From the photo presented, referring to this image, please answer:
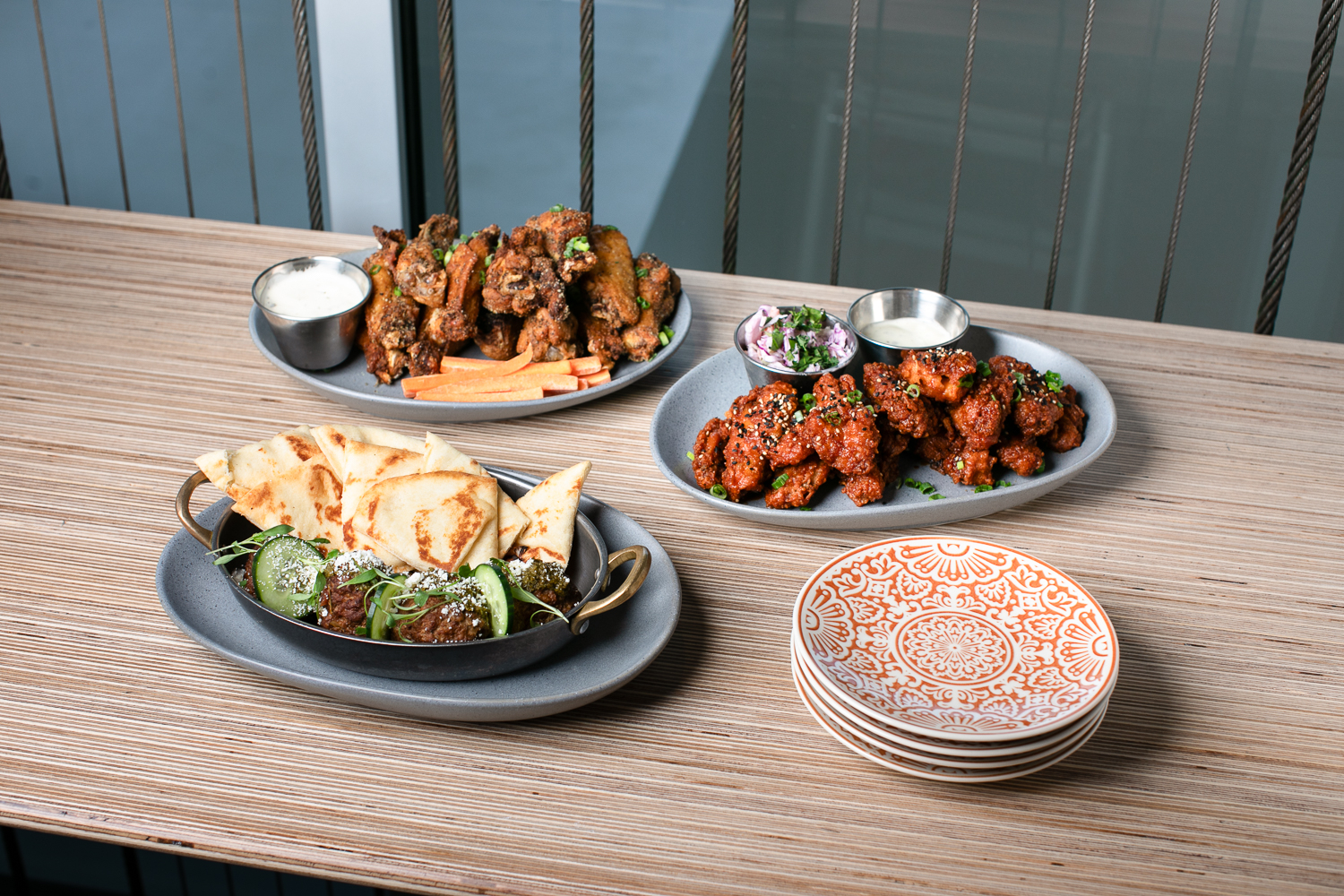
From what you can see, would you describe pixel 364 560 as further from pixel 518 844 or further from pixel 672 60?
pixel 672 60

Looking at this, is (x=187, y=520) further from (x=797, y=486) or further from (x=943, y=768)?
(x=943, y=768)

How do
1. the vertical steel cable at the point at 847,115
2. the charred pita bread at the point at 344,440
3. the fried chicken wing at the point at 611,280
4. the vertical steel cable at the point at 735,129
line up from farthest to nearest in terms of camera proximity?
the vertical steel cable at the point at 735,129
the vertical steel cable at the point at 847,115
the fried chicken wing at the point at 611,280
the charred pita bread at the point at 344,440

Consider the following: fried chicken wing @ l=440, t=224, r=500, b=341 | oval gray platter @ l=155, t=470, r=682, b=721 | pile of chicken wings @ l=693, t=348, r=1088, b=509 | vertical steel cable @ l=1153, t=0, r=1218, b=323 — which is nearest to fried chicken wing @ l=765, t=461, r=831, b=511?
pile of chicken wings @ l=693, t=348, r=1088, b=509

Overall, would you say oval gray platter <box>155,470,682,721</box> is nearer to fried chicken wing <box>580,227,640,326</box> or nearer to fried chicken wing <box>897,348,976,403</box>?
fried chicken wing <box>897,348,976,403</box>

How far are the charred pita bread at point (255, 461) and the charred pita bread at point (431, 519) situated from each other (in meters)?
0.15

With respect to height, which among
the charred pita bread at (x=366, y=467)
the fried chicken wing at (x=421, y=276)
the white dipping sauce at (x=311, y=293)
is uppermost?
the fried chicken wing at (x=421, y=276)

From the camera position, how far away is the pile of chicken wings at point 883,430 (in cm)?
148

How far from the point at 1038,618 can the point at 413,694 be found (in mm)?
731

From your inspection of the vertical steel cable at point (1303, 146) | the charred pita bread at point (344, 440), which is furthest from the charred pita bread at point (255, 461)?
the vertical steel cable at point (1303, 146)

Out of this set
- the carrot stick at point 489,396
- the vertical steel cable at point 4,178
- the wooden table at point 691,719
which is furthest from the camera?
the vertical steel cable at point 4,178

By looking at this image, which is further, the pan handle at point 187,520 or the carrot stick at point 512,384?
the carrot stick at point 512,384

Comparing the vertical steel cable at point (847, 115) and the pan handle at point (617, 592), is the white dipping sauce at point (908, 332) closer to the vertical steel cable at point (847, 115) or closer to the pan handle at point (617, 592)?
the vertical steel cable at point (847, 115)

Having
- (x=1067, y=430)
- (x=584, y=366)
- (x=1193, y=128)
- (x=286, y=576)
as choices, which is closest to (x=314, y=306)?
(x=584, y=366)

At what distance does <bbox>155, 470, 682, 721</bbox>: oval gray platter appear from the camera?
3.66 ft
